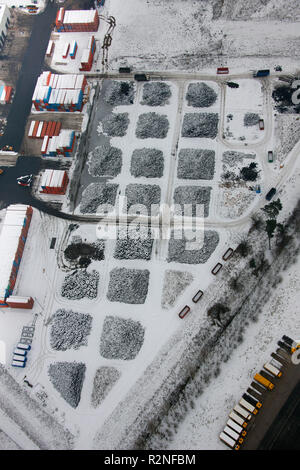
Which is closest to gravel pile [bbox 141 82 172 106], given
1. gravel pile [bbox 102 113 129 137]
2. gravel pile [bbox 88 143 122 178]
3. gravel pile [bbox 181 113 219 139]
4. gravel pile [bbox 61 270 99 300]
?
gravel pile [bbox 102 113 129 137]

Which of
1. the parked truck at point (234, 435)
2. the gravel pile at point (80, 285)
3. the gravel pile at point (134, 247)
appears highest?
the gravel pile at point (134, 247)

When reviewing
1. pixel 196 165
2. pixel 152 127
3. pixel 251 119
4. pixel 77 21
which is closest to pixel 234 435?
pixel 196 165

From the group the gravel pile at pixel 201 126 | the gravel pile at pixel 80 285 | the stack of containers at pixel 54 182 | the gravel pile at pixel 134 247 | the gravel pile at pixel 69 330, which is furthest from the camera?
the gravel pile at pixel 201 126

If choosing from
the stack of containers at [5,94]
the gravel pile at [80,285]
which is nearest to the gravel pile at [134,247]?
the gravel pile at [80,285]

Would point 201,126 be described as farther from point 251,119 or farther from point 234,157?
point 251,119

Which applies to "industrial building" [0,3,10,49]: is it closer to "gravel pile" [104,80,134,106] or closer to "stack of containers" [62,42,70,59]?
"stack of containers" [62,42,70,59]

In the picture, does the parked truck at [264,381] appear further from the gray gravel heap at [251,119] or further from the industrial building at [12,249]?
the gray gravel heap at [251,119]
